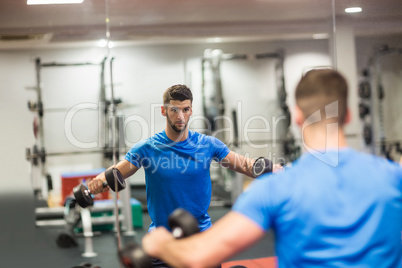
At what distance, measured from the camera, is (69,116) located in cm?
407

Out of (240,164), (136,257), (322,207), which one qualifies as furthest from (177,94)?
(322,207)

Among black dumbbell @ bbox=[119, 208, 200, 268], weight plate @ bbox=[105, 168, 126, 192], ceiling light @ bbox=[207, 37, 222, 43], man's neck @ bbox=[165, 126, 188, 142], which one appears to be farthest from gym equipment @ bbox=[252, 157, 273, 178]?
black dumbbell @ bbox=[119, 208, 200, 268]

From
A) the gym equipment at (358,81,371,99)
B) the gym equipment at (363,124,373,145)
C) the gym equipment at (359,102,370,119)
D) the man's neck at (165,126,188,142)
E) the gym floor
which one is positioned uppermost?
the gym equipment at (358,81,371,99)

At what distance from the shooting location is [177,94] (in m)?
3.27

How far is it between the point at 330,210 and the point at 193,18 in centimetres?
263

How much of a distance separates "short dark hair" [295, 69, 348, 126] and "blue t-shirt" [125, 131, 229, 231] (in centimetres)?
173

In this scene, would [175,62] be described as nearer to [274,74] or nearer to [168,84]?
[168,84]

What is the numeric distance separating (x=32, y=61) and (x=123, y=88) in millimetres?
772

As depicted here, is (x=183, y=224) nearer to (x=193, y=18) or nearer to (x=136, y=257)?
(x=136, y=257)

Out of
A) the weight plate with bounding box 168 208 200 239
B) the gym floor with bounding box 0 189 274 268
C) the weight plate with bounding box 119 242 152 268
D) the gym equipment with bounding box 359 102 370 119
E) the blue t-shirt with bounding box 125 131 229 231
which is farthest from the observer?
the gym floor with bounding box 0 189 274 268

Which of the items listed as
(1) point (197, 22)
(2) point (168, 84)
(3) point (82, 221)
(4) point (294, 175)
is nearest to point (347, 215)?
(4) point (294, 175)

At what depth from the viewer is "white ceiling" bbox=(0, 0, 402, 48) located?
12.2 feet

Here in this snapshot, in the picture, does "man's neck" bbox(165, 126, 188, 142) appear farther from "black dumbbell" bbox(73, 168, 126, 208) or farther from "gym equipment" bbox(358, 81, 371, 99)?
"gym equipment" bbox(358, 81, 371, 99)

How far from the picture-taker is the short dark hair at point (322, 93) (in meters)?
1.42
